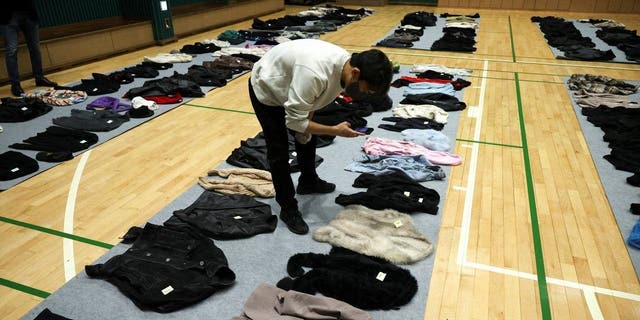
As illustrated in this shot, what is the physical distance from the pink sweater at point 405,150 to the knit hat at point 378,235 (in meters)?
1.04

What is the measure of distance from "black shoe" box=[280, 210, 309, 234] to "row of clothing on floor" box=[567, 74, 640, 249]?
7.44ft

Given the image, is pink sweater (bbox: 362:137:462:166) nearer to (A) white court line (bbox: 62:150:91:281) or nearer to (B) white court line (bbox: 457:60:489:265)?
(B) white court line (bbox: 457:60:489:265)

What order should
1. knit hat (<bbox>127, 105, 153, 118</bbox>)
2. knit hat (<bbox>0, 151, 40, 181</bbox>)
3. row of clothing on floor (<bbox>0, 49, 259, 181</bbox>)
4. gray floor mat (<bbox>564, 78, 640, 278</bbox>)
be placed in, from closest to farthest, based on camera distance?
gray floor mat (<bbox>564, 78, 640, 278</bbox>) < knit hat (<bbox>0, 151, 40, 181</bbox>) < row of clothing on floor (<bbox>0, 49, 259, 181</bbox>) < knit hat (<bbox>127, 105, 153, 118</bbox>)

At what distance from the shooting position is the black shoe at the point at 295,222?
2891 mm

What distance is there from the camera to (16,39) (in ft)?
17.7

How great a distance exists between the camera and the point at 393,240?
2.79m

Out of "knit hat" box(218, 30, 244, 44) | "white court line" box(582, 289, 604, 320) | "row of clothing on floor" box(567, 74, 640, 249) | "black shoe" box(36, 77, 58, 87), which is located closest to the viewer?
"white court line" box(582, 289, 604, 320)

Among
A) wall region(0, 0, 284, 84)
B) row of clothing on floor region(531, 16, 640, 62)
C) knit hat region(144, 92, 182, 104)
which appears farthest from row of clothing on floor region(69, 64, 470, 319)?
row of clothing on floor region(531, 16, 640, 62)

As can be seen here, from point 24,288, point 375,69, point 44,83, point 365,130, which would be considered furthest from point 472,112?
point 44,83

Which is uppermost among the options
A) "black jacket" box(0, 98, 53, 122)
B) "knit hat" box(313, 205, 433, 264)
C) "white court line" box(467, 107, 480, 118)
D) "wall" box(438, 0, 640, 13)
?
"wall" box(438, 0, 640, 13)

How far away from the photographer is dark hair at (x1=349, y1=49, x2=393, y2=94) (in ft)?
7.11

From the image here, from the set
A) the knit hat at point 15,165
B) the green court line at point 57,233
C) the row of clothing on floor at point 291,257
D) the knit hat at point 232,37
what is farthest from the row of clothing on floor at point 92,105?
the knit hat at point 232,37

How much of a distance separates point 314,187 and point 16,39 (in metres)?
4.80

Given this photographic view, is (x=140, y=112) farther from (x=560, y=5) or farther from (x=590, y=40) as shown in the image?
(x=560, y=5)
